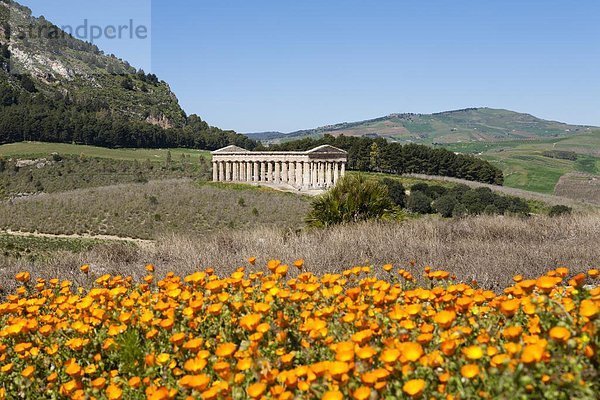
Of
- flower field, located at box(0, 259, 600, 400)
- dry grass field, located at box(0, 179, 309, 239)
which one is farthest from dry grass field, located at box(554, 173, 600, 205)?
flower field, located at box(0, 259, 600, 400)

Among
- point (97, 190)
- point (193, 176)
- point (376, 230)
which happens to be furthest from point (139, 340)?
point (193, 176)

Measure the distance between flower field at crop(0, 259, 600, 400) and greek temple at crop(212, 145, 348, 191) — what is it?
6343cm

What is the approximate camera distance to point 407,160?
8862 cm

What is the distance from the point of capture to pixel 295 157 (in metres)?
75.0

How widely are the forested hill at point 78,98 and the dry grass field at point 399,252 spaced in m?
94.8

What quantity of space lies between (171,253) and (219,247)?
1.38 metres

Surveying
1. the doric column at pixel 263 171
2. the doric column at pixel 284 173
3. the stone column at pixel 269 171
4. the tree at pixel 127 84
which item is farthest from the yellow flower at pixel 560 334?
the tree at pixel 127 84

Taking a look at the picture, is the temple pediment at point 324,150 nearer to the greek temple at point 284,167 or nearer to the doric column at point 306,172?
the greek temple at point 284,167

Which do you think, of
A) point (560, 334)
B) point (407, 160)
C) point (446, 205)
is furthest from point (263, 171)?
point (560, 334)

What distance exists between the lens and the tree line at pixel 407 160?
88.1 m

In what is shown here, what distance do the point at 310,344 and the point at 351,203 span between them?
14.8 metres

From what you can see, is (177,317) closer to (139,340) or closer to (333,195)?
(139,340)

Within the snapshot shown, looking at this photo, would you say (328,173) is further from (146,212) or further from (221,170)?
(146,212)

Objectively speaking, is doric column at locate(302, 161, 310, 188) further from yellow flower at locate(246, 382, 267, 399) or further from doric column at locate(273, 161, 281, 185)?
yellow flower at locate(246, 382, 267, 399)
